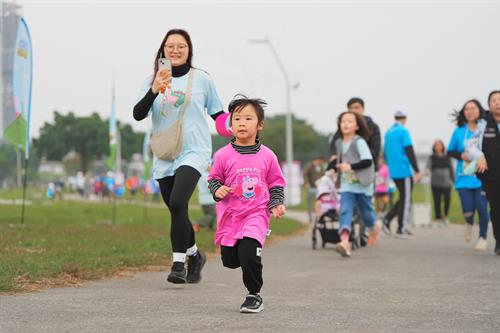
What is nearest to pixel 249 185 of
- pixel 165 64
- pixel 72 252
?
pixel 165 64

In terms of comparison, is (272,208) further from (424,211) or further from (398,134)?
(424,211)

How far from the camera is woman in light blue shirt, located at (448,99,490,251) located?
38.8 ft

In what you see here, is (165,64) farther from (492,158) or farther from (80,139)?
(80,139)

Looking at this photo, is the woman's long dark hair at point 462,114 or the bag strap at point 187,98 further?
the woman's long dark hair at point 462,114

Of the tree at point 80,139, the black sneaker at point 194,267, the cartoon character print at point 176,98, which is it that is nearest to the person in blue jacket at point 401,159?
the black sneaker at point 194,267

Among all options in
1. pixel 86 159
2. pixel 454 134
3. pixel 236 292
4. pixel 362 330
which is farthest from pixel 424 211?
pixel 86 159

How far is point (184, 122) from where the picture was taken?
287 inches

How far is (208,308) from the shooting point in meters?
5.94

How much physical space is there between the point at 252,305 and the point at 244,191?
72 centimetres

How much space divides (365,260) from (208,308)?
4.74 meters

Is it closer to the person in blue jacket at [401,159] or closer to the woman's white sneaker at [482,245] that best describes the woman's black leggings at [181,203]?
the woman's white sneaker at [482,245]

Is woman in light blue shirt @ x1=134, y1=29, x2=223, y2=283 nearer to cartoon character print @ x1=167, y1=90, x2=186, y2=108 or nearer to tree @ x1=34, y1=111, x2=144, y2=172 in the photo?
cartoon character print @ x1=167, y1=90, x2=186, y2=108

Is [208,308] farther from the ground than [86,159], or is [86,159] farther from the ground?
[86,159]

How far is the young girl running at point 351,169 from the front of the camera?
10.6 metres
